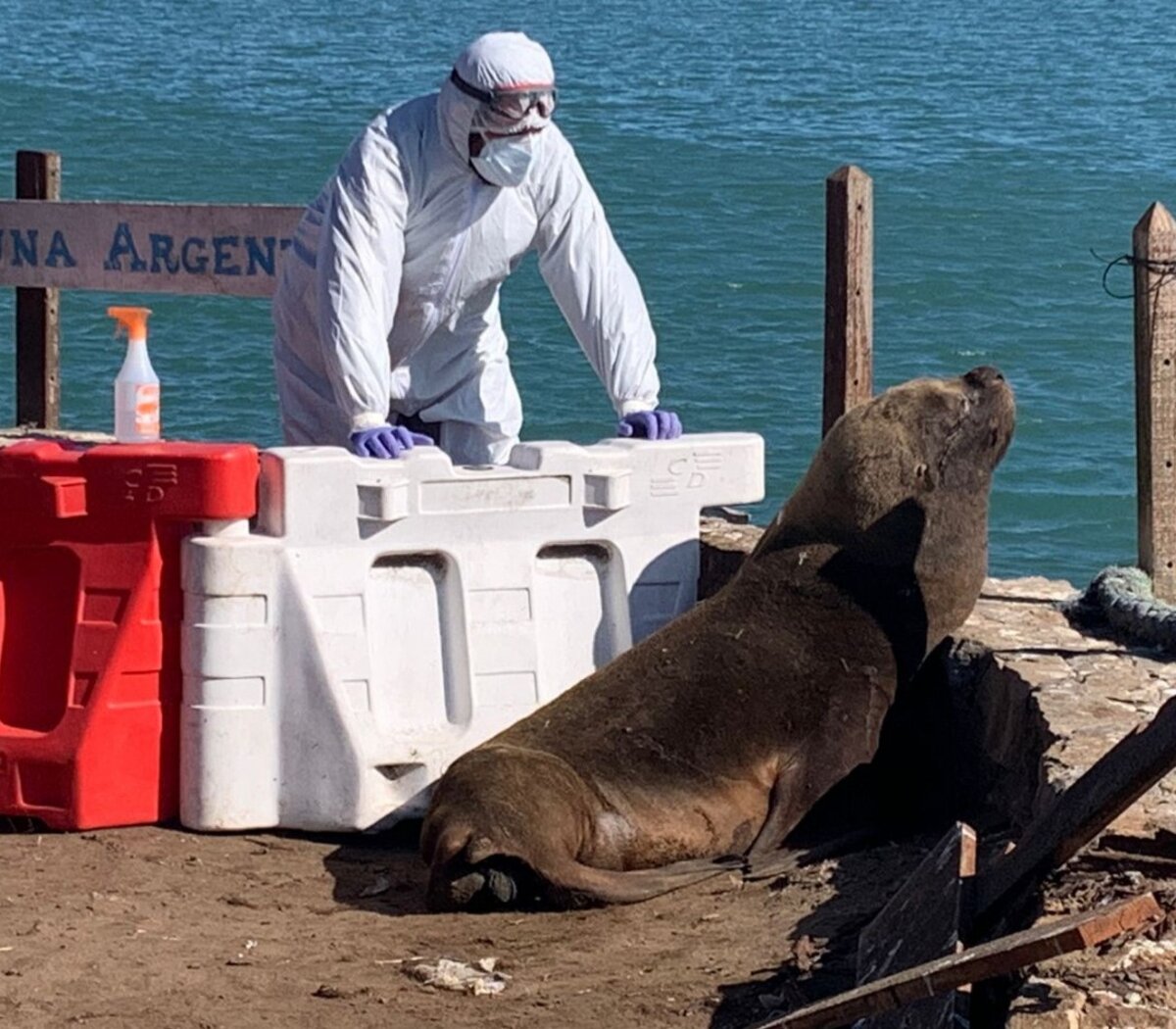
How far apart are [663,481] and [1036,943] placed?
10.9 feet

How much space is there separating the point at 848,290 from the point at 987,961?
5.16 m

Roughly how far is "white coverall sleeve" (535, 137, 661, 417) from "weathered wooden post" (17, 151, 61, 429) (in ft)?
14.6

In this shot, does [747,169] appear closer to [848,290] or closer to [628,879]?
[848,290]

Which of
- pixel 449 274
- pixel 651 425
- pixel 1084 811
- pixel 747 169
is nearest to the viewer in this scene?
pixel 1084 811

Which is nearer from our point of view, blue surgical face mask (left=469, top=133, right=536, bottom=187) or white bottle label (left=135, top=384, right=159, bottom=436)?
white bottle label (left=135, top=384, right=159, bottom=436)

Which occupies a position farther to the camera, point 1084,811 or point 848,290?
point 848,290

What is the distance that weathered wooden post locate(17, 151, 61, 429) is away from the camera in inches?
444

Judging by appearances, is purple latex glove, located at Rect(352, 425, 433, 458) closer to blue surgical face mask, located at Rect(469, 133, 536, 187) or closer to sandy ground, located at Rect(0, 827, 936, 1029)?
blue surgical face mask, located at Rect(469, 133, 536, 187)

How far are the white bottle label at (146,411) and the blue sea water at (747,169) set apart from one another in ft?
33.3

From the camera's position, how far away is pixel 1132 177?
30.2 metres

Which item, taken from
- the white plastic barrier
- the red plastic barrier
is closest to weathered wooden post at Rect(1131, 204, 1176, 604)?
the white plastic barrier

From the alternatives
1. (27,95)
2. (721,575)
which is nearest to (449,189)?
(721,575)

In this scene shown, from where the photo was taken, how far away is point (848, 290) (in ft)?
29.3

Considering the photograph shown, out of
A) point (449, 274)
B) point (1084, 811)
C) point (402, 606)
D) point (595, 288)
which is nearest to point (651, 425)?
point (595, 288)
